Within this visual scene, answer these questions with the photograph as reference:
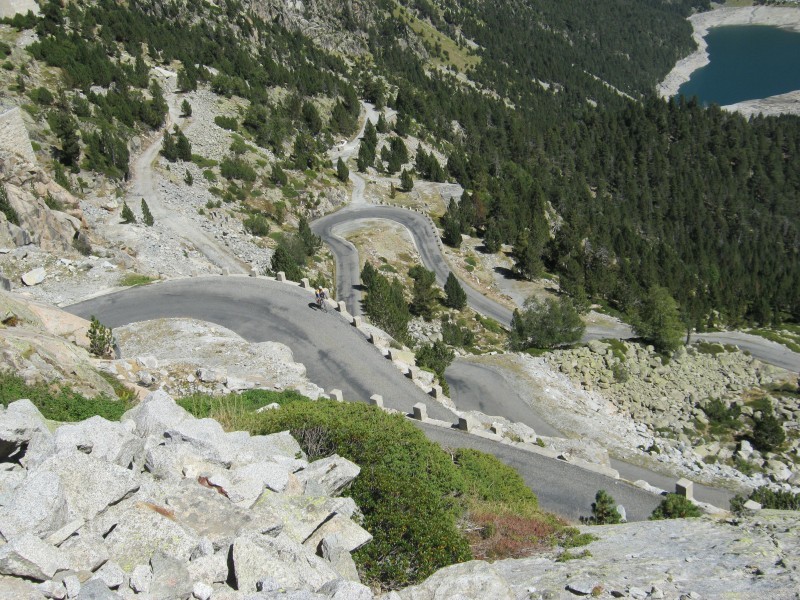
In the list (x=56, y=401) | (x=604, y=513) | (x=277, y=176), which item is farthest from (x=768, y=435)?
(x=277, y=176)

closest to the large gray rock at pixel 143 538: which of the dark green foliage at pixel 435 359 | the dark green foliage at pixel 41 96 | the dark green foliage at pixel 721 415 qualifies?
the dark green foliage at pixel 435 359

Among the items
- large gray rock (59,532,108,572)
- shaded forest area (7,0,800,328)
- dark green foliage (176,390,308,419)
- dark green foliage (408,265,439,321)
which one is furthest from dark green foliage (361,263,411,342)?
large gray rock (59,532,108,572)

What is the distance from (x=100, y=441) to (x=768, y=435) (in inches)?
1808

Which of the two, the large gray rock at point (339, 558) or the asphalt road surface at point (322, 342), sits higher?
the large gray rock at point (339, 558)

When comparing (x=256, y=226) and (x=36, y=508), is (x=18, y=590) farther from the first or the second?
(x=256, y=226)

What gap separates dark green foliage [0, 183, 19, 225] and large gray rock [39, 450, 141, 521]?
32.2 meters

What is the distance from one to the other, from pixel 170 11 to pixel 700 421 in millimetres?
108442

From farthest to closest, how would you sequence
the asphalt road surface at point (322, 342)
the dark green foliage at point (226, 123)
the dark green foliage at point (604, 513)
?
the dark green foliage at point (226, 123), the asphalt road surface at point (322, 342), the dark green foliage at point (604, 513)

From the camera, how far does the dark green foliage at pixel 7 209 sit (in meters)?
35.5

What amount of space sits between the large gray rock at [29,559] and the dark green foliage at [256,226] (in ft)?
174

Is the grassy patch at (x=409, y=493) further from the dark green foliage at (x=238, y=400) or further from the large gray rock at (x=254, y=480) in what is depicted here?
the large gray rock at (x=254, y=480)

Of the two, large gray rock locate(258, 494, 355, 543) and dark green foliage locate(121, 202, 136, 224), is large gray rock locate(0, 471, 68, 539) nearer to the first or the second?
large gray rock locate(258, 494, 355, 543)

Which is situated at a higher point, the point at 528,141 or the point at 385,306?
the point at 528,141

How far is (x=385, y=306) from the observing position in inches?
1866
